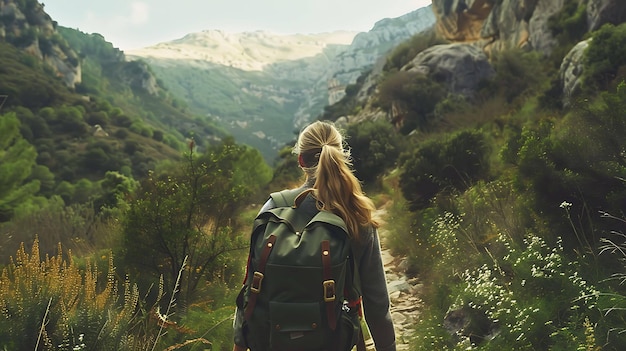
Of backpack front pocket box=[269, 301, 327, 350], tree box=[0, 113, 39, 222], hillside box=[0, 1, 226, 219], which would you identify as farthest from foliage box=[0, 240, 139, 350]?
hillside box=[0, 1, 226, 219]

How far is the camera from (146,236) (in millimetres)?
5066

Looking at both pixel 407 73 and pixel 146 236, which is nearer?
pixel 146 236

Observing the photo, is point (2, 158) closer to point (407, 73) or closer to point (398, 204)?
point (398, 204)

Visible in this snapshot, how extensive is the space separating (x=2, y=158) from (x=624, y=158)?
1443cm

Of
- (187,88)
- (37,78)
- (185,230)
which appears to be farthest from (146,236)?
(187,88)

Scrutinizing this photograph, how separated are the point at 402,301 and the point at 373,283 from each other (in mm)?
3837

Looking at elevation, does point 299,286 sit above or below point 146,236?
above

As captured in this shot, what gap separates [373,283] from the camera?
216 cm

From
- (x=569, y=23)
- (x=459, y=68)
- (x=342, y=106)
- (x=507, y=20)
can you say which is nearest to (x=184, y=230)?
(x=569, y=23)


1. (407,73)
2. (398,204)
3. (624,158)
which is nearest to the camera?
(624,158)

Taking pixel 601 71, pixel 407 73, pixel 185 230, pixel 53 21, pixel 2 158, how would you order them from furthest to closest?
pixel 53 21 → pixel 407 73 → pixel 2 158 → pixel 601 71 → pixel 185 230

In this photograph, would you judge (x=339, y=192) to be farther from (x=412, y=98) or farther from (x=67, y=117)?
(x=67, y=117)

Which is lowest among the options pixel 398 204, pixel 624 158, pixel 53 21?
pixel 398 204

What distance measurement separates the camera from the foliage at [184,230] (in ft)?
16.4
